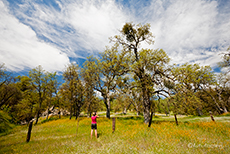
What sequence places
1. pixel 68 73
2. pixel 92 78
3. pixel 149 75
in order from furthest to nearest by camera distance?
1. pixel 68 73
2. pixel 92 78
3. pixel 149 75

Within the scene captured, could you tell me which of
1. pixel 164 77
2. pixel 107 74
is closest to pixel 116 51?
pixel 107 74

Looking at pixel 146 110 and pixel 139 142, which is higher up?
pixel 146 110

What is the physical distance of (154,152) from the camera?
213 inches

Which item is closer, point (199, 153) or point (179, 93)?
point (199, 153)

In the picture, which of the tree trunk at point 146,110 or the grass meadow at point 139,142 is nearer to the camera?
the grass meadow at point 139,142

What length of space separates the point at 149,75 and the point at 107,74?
12138 mm

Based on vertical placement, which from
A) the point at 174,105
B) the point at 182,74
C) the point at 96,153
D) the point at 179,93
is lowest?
the point at 96,153

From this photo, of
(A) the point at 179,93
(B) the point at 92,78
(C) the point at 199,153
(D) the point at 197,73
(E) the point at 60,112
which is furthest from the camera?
(E) the point at 60,112

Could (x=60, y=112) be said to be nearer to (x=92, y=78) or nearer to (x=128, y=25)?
(x=92, y=78)

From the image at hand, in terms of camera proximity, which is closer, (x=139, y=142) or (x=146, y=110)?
(x=139, y=142)

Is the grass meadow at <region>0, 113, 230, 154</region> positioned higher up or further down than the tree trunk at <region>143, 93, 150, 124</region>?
further down

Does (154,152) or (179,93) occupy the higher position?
(179,93)

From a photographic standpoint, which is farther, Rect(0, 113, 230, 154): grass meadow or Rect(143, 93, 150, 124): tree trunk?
Rect(143, 93, 150, 124): tree trunk

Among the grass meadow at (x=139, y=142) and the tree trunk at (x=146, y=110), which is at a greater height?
the tree trunk at (x=146, y=110)
